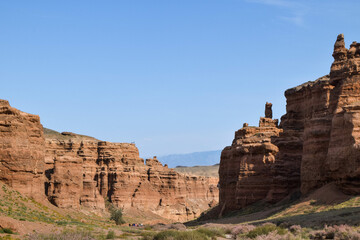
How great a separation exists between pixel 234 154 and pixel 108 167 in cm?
3549

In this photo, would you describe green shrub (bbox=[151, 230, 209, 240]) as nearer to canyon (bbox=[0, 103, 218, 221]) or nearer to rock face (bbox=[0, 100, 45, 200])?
rock face (bbox=[0, 100, 45, 200])

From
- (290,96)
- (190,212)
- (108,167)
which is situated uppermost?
(290,96)

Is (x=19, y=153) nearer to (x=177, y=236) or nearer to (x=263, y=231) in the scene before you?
(x=177, y=236)

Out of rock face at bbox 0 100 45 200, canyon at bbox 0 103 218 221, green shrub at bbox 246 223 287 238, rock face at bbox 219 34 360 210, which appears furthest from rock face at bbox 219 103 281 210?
green shrub at bbox 246 223 287 238

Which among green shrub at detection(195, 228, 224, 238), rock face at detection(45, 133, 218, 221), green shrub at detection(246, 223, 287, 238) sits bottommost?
green shrub at detection(195, 228, 224, 238)

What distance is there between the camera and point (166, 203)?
11350 centimetres

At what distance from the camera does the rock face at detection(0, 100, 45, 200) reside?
51.6m

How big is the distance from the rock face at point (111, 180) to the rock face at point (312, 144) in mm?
19192

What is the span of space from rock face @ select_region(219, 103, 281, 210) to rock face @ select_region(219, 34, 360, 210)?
109 millimetres

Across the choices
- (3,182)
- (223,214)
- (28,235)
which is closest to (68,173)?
(223,214)

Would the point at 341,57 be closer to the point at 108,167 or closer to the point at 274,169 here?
the point at 274,169

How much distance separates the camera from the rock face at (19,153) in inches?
2032

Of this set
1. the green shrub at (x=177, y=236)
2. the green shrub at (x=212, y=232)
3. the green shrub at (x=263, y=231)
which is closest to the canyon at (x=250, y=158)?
the green shrub at (x=263, y=231)

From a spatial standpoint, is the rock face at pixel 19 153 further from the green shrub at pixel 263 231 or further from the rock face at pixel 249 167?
the rock face at pixel 249 167
